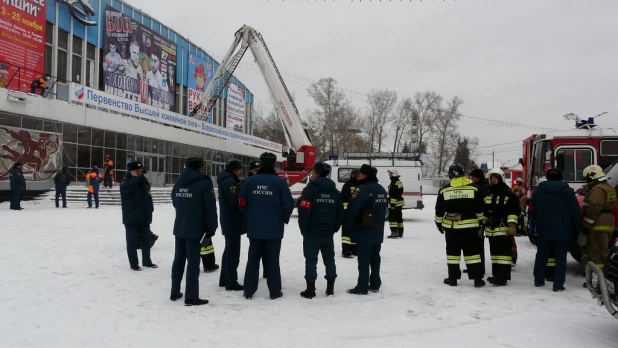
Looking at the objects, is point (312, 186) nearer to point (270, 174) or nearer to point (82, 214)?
point (270, 174)

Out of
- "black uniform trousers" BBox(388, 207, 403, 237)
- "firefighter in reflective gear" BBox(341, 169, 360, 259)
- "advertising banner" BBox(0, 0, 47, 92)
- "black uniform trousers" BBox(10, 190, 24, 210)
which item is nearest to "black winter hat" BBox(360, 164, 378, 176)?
"firefighter in reflective gear" BBox(341, 169, 360, 259)

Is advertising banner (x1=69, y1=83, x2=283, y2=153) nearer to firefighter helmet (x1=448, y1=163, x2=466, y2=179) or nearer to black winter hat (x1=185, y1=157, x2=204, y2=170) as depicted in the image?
black winter hat (x1=185, y1=157, x2=204, y2=170)

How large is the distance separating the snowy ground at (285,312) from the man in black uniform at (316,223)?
1.22 feet

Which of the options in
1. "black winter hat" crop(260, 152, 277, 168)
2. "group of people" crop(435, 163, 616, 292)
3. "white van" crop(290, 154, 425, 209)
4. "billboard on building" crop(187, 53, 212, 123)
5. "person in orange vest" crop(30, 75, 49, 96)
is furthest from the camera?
"billboard on building" crop(187, 53, 212, 123)

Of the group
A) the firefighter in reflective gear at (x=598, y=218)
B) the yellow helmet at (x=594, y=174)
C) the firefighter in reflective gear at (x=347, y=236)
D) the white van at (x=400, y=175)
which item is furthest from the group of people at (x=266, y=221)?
the white van at (x=400, y=175)

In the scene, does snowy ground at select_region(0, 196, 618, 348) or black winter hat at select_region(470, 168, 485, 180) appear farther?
black winter hat at select_region(470, 168, 485, 180)

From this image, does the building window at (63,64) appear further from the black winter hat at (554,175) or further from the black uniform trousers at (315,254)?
the black winter hat at (554,175)

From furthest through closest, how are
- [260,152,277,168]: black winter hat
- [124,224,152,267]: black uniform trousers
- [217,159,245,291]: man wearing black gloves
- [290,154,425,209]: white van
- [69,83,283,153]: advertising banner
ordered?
1. [69,83,283,153]: advertising banner
2. [290,154,425,209]: white van
3. [124,224,152,267]: black uniform trousers
4. [217,159,245,291]: man wearing black gloves
5. [260,152,277,168]: black winter hat

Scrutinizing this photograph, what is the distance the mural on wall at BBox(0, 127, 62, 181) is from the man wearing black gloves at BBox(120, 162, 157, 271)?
15.9m

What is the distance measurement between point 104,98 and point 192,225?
21.4 m

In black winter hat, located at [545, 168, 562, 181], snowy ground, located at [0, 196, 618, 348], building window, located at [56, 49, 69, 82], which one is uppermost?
building window, located at [56, 49, 69, 82]

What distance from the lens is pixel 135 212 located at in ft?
25.4

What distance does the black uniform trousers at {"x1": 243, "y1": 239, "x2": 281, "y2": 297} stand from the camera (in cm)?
598

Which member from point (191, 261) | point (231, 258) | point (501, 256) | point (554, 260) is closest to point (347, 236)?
point (501, 256)
